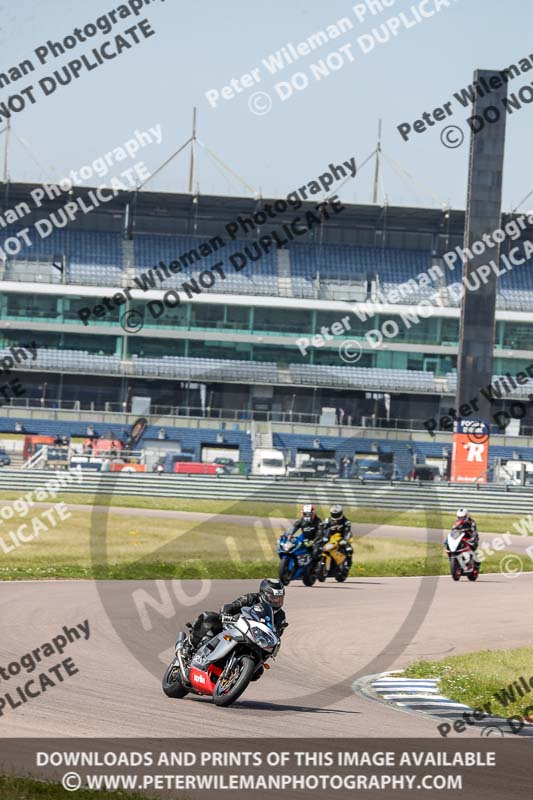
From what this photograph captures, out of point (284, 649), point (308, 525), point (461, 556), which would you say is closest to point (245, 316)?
point (461, 556)

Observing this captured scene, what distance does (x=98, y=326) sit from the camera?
78.6m

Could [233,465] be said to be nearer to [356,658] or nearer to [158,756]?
[356,658]

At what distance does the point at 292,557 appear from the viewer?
25.2m

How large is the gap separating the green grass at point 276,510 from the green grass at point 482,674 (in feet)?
95.4

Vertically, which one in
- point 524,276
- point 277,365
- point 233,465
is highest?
point 524,276

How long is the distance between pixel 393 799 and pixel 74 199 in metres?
76.3

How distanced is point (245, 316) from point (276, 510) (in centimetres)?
3123

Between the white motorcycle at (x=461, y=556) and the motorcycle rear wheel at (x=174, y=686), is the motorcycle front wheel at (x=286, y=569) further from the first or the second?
the motorcycle rear wheel at (x=174, y=686)

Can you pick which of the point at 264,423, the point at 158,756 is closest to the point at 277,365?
the point at 264,423

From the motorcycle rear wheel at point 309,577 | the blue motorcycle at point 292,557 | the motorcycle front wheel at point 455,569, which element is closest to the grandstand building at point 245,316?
the motorcycle front wheel at point 455,569

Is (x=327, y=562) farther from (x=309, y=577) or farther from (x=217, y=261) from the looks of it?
(x=217, y=261)

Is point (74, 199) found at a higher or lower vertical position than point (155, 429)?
higher

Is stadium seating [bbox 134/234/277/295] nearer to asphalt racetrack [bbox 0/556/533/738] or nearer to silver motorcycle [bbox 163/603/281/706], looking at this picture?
asphalt racetrack [bbox 0/556/533/738]

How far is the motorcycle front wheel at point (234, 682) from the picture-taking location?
38.3 ft
